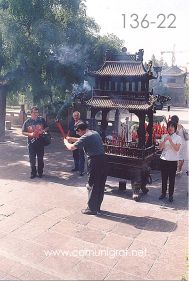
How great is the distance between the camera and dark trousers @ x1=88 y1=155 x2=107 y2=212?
591 centimetres

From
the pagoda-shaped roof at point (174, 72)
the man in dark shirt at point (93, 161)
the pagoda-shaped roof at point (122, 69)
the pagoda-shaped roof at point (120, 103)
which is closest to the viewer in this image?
the man in dark shirt at point (93, 161)

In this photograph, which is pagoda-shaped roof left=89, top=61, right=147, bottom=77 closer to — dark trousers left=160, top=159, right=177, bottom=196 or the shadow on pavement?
dark trousers left=160, top=159, right=177, bottom=196

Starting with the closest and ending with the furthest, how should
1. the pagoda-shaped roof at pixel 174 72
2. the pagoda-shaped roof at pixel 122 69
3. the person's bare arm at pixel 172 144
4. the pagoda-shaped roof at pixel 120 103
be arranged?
the person's bare arm at pixel 172 144 < the pagoda-shaped roof at pixel 120 103 < the pagoda-shaped roof at pixel 122 69 < the pagoda-shaped roof at pixel 174 72

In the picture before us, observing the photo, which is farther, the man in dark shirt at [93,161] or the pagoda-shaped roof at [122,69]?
the pagoda-shaped roof at [122,69]

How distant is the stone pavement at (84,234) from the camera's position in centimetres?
418

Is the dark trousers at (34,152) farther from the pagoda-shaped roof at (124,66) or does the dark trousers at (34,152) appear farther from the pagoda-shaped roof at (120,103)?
the pagoda-shaped roof at (124,66)

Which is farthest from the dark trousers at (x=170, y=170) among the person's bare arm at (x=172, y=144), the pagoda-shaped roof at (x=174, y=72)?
the pagoda-shaped roof at (x=174, y=72)

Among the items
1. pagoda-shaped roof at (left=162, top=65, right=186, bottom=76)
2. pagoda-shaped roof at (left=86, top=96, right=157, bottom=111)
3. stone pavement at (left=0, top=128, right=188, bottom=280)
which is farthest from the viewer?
pagoda-shaped roof at (left=162, top=65, right=186, bottom=76)

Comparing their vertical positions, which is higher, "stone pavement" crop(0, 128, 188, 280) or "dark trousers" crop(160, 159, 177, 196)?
"dark trousers" crop(160, 159, 177, 196)

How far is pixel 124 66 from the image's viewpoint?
7719mm

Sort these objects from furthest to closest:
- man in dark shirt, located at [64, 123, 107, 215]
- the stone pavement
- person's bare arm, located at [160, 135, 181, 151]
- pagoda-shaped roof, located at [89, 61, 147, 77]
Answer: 1. pagoda-shaped roof, located at [89, 61, 147, 77]
2. person's bare arm, located at [160, 135, 181, 151]
3. man in dark shirt, located at [64, 123, 107, 215]
4. the stone pavement

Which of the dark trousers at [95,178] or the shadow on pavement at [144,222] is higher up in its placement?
the dark trousers at [95,178]

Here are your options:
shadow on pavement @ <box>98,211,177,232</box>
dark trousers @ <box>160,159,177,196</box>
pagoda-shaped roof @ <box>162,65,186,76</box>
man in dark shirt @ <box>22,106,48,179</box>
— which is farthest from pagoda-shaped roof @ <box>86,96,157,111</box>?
pagoda-shaped roof @ <box>162,65,186,76</box>

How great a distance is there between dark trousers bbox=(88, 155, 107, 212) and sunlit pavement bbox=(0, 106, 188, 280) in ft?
1.00
